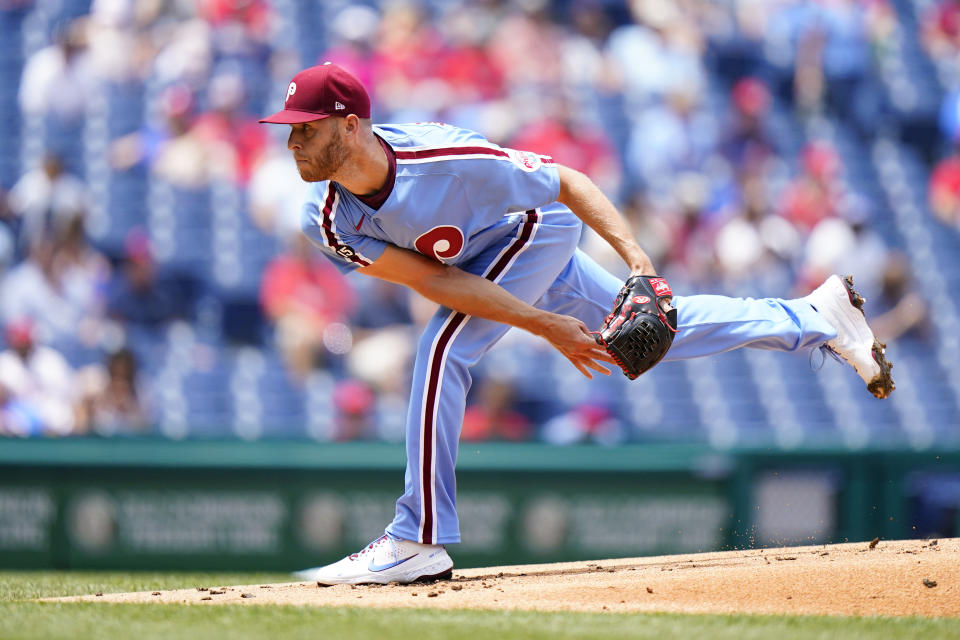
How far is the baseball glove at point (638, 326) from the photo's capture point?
4.12 metres

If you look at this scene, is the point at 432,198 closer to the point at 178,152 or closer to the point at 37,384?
the point at 37,384

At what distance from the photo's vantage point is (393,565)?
4.25 metres

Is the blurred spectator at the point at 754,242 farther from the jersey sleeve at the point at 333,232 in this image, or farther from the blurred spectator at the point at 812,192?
the jersey sleeve at the point at 333,232

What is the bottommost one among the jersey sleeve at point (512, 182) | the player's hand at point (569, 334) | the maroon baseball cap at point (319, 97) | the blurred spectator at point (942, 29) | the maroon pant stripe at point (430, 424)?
the maroon pant stripe at point (430, 424)

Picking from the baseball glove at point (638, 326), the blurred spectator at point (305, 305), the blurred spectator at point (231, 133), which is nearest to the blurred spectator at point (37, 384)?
the blurred spectator at point (305, 305)

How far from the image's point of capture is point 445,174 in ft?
13.7

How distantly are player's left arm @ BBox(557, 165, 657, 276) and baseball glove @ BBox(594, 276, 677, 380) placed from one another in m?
0.07

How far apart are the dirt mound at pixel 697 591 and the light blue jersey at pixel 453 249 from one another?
0.34m

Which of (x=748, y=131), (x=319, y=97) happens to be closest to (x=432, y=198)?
(x=319, y=97)

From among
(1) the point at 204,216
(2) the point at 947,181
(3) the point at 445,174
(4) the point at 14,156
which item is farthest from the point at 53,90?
(2) the point at 947,181

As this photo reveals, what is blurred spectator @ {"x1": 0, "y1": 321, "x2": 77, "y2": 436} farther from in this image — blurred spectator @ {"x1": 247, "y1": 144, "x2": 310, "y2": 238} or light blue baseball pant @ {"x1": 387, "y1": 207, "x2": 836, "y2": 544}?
light blue baseball pant @ {"x1": 387, "y1": 207, "x2": 836, "y2": 544}

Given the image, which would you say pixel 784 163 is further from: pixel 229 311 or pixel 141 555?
pixel 141 555

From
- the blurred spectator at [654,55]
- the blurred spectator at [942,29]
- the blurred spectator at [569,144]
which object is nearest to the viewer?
the blurred spectator at [569,144]

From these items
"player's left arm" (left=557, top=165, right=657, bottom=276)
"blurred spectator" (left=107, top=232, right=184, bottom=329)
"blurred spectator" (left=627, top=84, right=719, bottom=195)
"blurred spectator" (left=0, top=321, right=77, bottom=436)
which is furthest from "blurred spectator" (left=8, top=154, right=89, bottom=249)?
"player's left arm" (left=557, top=165, right=657, bottom=276)
